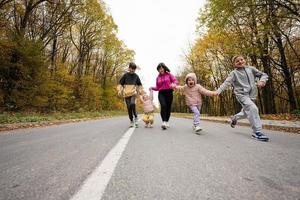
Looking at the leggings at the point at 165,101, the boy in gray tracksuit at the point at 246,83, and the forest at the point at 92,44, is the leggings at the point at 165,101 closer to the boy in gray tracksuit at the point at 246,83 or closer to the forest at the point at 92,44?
the boy in gray tracksuit at the point at 246,83

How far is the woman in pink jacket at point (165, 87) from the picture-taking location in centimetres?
752

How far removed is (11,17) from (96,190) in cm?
2383

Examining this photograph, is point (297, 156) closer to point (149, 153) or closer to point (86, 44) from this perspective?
point (149, 153)

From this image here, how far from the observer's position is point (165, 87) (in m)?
7.67

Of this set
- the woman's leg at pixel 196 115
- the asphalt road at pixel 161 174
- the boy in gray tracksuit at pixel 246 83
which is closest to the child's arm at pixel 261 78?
the boy in gray tracksuit at pixel 246 83

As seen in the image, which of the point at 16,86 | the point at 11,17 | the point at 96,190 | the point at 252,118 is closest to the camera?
the point at 96,190

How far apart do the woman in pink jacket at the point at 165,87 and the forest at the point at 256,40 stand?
755 centimetres

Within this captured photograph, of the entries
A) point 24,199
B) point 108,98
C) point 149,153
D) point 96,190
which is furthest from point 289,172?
point 108,98

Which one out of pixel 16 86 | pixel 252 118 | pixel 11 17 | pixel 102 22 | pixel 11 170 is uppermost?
pixel 102 22

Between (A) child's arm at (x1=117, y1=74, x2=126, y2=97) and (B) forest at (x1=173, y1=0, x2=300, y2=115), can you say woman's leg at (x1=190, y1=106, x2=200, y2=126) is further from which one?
(B) forest at (x1=173, y1=0, x2=300, y2=115)

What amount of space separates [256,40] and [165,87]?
1229cm

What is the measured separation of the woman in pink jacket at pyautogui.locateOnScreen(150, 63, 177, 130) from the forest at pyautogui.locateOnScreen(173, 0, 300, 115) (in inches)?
297

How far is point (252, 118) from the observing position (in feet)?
17.6

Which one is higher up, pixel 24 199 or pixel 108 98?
pixel 108 98
